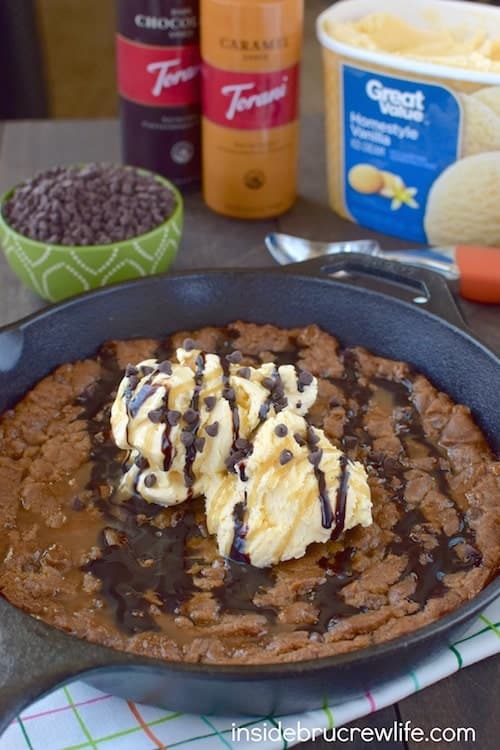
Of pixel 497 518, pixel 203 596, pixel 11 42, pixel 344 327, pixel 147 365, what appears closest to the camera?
pixel 203 596

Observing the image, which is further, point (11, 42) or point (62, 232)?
point (11, 42)

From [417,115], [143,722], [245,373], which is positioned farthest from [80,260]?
[143,722]

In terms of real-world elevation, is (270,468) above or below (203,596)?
above

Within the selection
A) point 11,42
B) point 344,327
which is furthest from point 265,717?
point 11,42

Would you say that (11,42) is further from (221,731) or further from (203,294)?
(221,731)

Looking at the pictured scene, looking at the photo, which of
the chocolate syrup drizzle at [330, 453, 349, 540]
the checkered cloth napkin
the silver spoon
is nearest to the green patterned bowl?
the silver spoon

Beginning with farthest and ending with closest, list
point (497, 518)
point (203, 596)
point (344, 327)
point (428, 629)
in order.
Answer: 1. point (344, 327)
2. point (497, 518)
3. point (203, 596)
4. point (428, 629)
